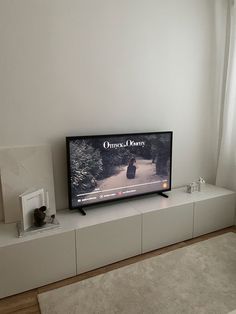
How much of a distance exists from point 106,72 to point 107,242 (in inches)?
65.0

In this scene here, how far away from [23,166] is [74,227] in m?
0.72

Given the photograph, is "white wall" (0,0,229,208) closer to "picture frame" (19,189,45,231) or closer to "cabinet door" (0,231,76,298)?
"picture frame" (19,189,45,231)

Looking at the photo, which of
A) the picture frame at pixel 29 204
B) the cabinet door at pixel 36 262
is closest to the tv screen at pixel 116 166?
the picture frame at pixel 29 204

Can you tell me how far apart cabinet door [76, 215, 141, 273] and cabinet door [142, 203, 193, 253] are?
3.8 inches

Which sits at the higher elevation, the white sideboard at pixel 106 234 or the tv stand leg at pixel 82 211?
the tv stand leg at pixel 82 211

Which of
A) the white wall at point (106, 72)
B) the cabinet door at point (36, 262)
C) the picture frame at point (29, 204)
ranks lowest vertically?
the cabinet door at point (36, 262)

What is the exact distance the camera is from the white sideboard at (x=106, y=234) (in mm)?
1944

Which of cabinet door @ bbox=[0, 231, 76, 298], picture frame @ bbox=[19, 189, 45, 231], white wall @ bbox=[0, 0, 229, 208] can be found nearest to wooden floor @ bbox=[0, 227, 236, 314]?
cabinet door @ bbox=[0, 231, 76, 298]

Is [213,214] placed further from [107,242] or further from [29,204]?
[29,204]

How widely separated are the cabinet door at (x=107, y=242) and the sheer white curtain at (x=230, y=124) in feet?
5.00

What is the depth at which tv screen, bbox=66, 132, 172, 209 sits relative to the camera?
2387mm

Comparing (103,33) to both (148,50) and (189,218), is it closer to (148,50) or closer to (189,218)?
(148,50)

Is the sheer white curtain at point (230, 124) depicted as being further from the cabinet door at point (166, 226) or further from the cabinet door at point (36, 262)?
the cabinet door at point (36, 262)

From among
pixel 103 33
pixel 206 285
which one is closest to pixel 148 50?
pixel 103 33
